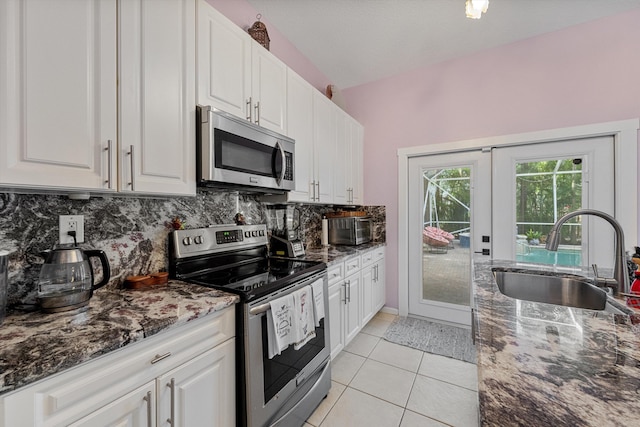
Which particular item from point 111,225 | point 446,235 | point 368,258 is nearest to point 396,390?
point 368,258

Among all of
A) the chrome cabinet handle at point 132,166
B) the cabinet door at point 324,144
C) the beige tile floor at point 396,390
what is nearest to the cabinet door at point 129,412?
the chrome cabinet handle at point 132,166

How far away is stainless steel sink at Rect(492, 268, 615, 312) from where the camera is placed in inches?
54.6

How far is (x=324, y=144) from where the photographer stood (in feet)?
8.32

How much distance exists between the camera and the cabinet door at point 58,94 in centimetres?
84

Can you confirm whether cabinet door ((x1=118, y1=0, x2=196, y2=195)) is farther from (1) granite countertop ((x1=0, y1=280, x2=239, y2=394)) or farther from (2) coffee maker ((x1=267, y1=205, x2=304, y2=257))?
(2) coffee maker ((x1=267, y1=205, x2=304, y2=257))

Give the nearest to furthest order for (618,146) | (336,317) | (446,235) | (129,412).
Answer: (129,412), (336,317), (618,146), (446,235)

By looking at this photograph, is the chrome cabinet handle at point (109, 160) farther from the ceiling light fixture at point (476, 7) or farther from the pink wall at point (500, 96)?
the pink wall at point (500, 96)

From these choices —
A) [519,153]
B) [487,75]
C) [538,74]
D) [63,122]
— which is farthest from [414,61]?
[63,122]

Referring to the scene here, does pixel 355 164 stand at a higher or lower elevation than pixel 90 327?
higher

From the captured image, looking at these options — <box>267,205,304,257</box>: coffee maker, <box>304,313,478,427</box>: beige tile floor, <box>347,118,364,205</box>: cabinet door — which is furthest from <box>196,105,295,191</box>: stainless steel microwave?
<box>304,313,478,427</box>: beige tile floor

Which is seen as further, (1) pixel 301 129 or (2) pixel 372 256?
(2) pixel 372 256

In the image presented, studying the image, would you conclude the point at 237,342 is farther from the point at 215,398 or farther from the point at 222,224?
the point at 222,224

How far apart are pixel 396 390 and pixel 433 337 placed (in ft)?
3.14

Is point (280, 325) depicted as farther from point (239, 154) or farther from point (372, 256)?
point (372, 256)
